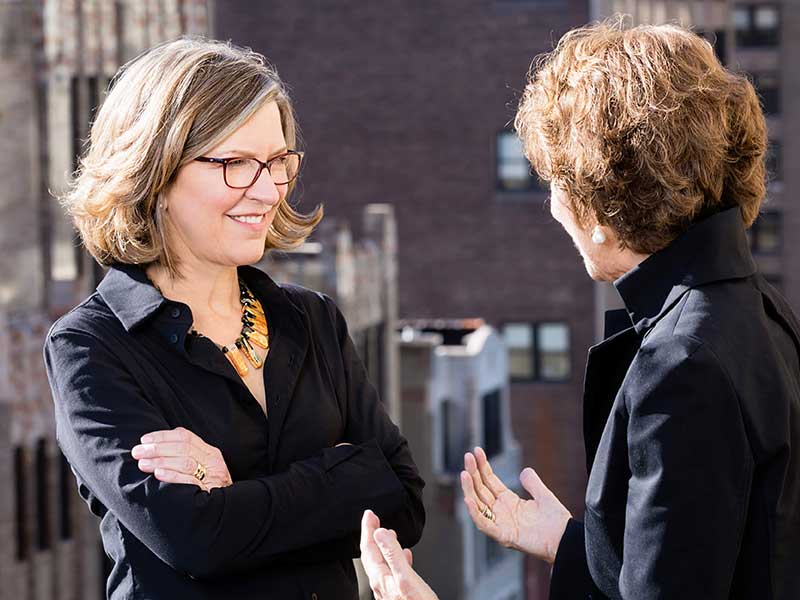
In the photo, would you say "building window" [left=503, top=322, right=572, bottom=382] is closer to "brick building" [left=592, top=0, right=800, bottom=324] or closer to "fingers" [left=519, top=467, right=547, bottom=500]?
"brick building" [left=592, top=0, right=800, bottom=324]

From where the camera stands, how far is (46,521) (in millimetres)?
16391

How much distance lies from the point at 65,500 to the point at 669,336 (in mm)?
14959

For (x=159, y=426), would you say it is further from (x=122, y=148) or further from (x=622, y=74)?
(x=622, y=74)

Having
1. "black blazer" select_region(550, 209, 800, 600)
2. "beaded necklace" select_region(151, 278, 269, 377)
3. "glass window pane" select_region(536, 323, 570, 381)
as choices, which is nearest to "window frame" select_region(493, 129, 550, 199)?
"glass window pane" select_region(536, 323, 570, 381)

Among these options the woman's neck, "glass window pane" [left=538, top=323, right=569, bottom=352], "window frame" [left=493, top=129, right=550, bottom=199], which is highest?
the woman's neck

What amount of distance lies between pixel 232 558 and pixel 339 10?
35.8 metres

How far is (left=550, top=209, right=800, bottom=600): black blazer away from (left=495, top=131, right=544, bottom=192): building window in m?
35.5

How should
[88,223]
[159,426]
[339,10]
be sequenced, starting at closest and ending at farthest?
[159,426] → [88,223] → [339,10]

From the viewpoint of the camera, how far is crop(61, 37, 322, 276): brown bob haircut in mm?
3396

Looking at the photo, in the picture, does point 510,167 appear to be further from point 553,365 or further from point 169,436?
point 169,436

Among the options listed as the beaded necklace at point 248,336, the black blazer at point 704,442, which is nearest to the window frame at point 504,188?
the beaded necklace at point 248,336

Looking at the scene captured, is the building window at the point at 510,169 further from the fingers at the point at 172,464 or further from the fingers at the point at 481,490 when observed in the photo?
the fingers at the point at 172,464

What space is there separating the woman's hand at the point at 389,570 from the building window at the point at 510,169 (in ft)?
116

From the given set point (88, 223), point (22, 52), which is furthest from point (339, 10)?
point (88, 223)
